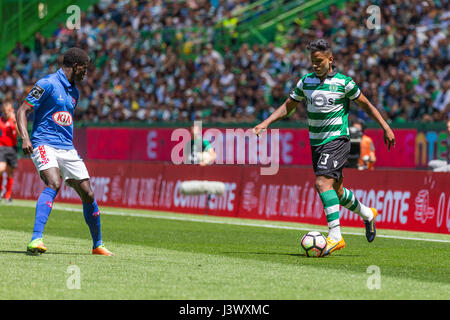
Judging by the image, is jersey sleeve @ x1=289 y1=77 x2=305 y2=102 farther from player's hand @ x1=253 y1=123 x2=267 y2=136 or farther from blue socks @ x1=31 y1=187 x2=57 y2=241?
blue socks @ x1=31 y1=187 x2=57 y2=241

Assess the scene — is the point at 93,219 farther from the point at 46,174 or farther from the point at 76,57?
the point at 76,57

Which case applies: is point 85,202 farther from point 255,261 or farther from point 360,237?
point 360,237

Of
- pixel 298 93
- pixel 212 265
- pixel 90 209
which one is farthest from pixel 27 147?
pixel 298 93

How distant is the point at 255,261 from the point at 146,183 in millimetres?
12885

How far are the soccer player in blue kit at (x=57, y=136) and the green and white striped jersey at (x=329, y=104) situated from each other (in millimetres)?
2854

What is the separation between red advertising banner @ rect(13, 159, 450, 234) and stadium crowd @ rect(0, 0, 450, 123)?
15.6 feet

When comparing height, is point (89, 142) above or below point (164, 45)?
below

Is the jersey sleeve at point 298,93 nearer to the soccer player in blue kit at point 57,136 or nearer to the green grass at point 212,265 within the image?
the green grass at point 212,265

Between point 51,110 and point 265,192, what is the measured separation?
1001 cm

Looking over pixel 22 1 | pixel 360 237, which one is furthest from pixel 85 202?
pixel 22 1

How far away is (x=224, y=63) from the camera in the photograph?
31406mm

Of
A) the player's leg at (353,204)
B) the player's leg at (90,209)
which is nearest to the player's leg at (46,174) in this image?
the player's leg at (90,209)

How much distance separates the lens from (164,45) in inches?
1362

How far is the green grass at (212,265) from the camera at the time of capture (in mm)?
8227
